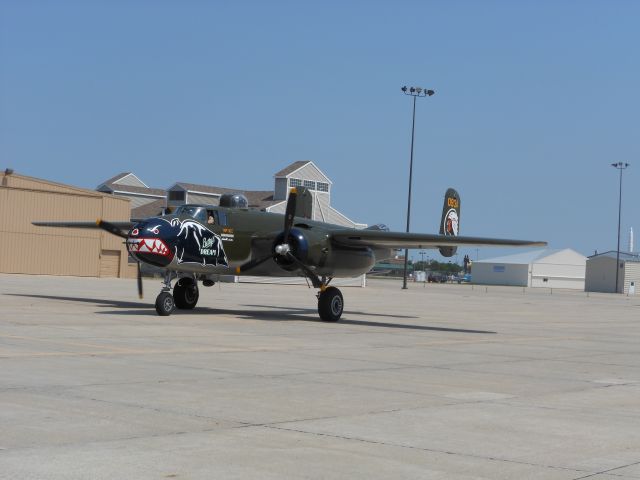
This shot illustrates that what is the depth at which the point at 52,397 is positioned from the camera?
1112 cm

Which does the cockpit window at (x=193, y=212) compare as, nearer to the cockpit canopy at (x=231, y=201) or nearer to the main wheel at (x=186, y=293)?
the cockpit canopy at (x=231, y=201)

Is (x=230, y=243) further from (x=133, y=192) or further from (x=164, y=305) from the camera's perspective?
(x=133, y=192)

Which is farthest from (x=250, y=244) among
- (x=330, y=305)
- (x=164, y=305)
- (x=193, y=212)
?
(x=164, y=305)

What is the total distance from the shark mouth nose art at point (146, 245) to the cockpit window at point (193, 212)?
1.92m

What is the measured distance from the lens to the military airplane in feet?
84.4

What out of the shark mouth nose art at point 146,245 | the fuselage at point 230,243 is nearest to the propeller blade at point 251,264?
the fuselage at point 230,243

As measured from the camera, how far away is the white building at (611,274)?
11056cm

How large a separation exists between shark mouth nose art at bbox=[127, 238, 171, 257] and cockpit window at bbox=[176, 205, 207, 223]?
192 centimetres

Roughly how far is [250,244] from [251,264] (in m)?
0.65

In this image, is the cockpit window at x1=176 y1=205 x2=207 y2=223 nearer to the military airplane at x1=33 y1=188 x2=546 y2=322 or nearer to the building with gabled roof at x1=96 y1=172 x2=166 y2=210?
the military airplane at x1=33 y1=188 x2=546 y2=322

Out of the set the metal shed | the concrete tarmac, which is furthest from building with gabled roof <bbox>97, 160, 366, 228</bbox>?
the concrete tarmac

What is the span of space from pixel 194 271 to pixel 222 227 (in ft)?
5.77

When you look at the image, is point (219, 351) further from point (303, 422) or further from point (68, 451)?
point (68, 451)

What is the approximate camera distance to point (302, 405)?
11453 mm
